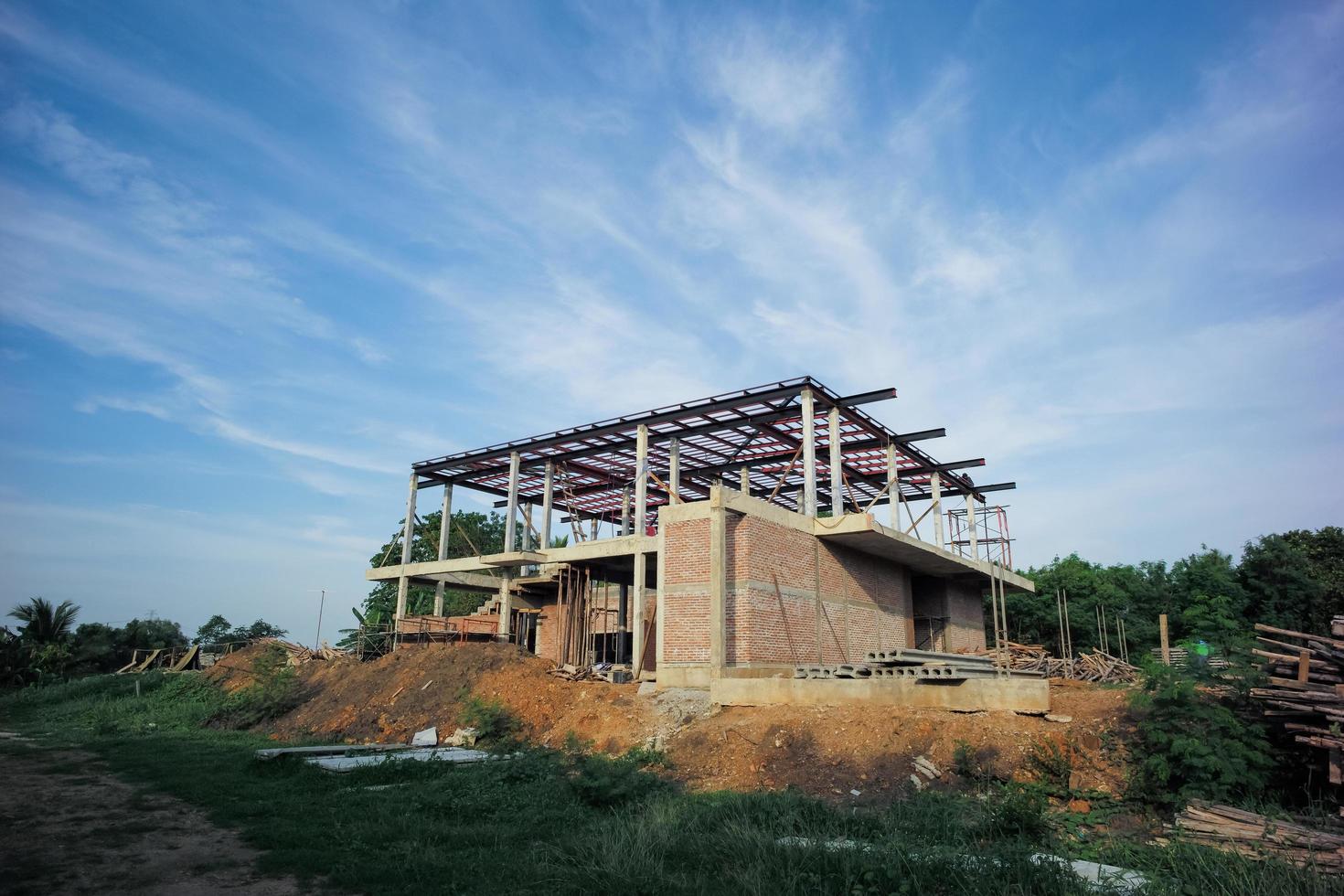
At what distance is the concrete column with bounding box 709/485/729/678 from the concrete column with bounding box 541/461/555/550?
33.7ft

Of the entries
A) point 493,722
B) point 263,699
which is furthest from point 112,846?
point 263,699

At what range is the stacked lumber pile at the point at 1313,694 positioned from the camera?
8516 mm

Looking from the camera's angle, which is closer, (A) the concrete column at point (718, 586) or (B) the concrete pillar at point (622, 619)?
(A) the concrete column at point (718, 586)

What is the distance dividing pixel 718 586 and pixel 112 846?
11.1 m

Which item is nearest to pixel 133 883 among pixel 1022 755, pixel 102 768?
pixel 102 768

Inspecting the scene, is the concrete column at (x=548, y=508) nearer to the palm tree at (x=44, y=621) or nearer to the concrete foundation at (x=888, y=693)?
the concrete foundation at (x=888, y=693)

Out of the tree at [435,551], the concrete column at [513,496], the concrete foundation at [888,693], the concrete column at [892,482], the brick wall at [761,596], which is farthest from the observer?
the tree at [435,551]

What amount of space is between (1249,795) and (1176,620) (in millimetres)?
34582

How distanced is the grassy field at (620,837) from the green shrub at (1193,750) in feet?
6.02

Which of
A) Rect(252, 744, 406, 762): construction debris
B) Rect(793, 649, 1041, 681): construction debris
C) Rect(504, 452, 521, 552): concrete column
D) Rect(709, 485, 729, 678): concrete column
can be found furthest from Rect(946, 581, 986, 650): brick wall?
Rect(252, 744, 406, 762): construction debris

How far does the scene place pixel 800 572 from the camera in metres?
19.3

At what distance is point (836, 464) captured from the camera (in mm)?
21453

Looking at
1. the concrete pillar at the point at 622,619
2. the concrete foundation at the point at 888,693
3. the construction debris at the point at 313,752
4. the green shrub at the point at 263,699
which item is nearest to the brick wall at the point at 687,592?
the concrete foundation at the point at 888,693

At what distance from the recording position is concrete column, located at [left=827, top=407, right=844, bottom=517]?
20.7 metres
